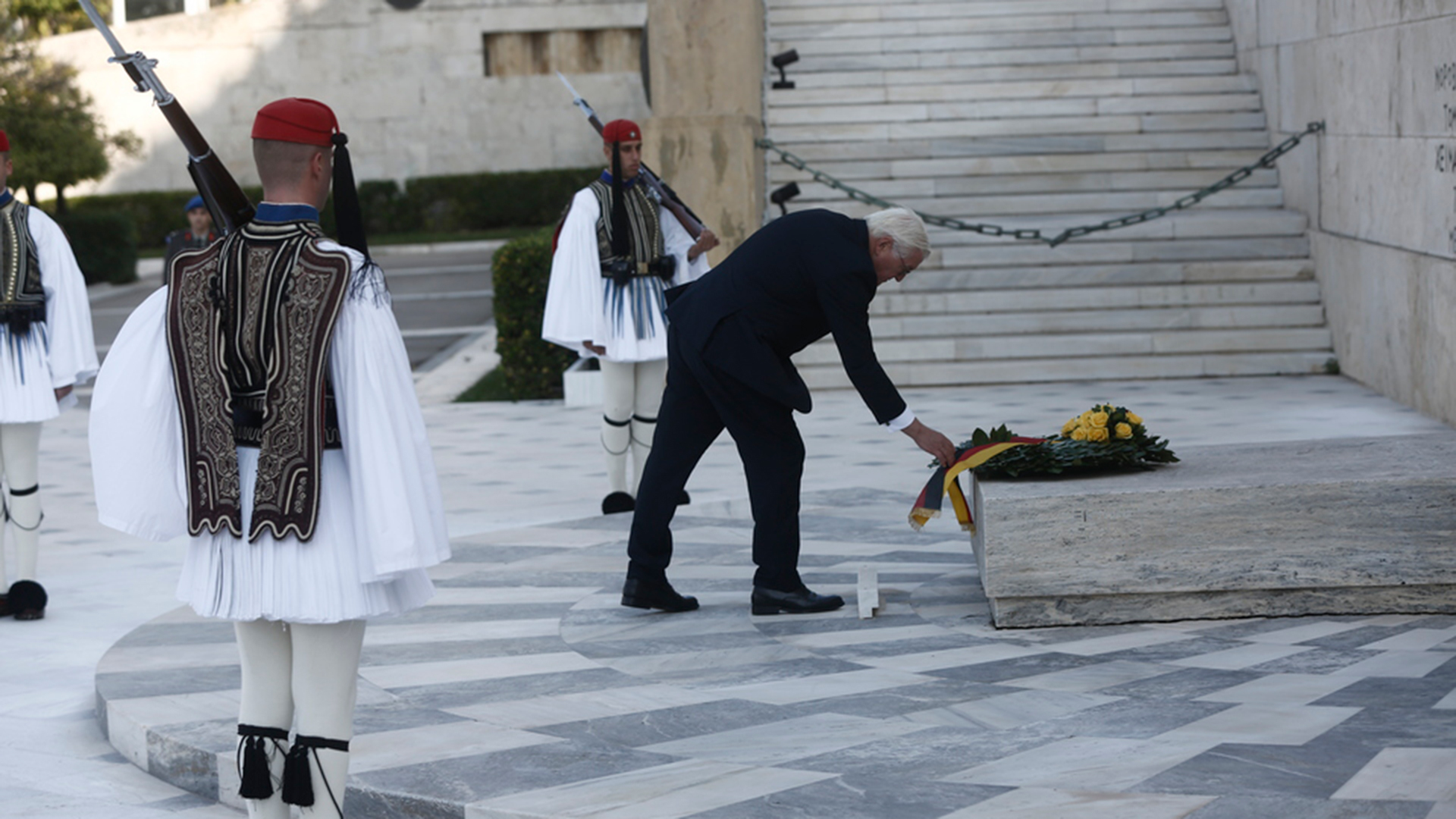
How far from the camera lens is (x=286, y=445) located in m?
3.64

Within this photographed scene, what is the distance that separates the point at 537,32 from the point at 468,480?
1154 inches

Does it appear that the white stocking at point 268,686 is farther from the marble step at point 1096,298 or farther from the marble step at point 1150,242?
the marble step at point 1150,242

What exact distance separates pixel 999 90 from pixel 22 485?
1219 centimetres

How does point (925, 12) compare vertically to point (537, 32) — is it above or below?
below

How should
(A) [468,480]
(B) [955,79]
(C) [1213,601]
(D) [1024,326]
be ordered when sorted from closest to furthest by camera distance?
(C) [1213,601]
(A) [468,480]
(D) [1024,326]
(B) [955,79]

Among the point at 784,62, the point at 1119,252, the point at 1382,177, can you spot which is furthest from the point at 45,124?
the point at 1382,177

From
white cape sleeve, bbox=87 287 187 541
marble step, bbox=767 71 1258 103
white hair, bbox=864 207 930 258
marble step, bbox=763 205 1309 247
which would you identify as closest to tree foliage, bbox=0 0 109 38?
marble step, bbox=767 71 1258 103

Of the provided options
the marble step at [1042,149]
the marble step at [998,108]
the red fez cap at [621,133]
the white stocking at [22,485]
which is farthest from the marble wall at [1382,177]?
the white stocking at [22,485]

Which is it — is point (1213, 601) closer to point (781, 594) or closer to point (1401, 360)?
point (781, 594)

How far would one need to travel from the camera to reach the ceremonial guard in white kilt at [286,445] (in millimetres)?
3617

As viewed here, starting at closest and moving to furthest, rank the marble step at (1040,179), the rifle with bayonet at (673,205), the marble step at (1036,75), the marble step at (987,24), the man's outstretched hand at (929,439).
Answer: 1. the man's outstretched hand at (929,439)
2. the rifle with bayonet at (673,205)
3. the marble step at (1040,179)
4. the marble step at (1036,75)
5. the marble step at (987,24)

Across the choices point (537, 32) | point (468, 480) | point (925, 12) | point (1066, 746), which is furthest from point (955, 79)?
point (537, 32)

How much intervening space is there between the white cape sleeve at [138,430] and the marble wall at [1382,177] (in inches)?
328

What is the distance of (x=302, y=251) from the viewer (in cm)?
364
